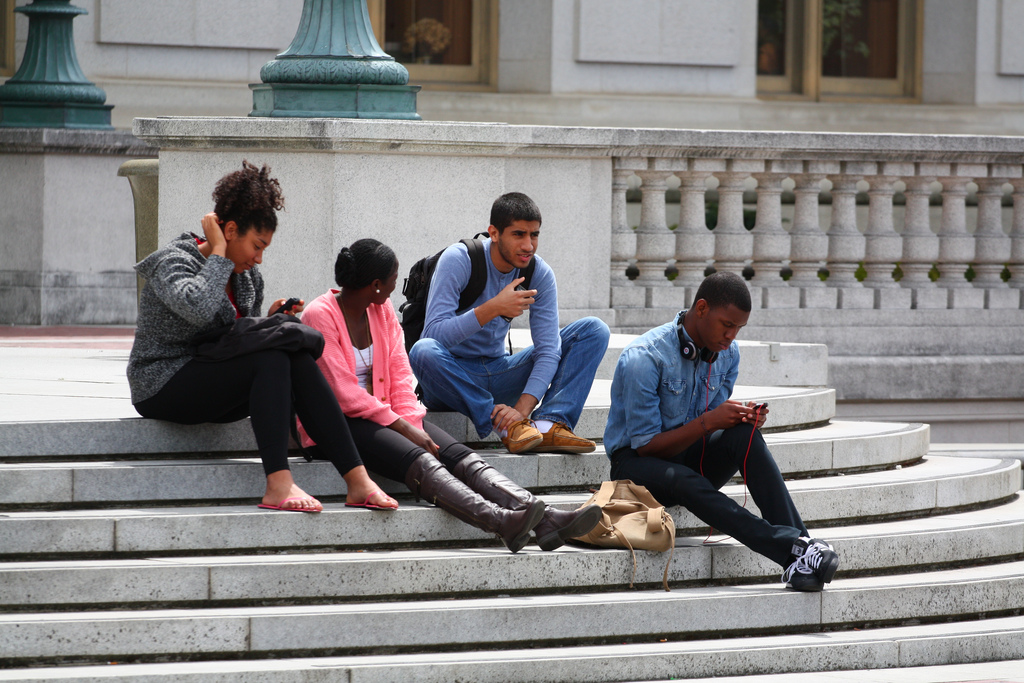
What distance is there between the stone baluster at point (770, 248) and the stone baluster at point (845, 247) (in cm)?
33

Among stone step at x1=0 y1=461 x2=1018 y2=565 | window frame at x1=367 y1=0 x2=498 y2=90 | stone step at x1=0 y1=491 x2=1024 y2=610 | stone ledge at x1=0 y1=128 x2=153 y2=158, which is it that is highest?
window frame at x1=367 y1=0 x2=498 y2=90

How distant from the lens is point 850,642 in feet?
17.7

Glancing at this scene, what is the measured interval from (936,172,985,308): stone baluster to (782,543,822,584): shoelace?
4.84 m

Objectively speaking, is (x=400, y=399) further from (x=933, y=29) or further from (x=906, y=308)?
(x=933, y=29)

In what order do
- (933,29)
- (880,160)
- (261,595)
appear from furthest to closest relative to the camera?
(933,29) → (880,160) → (261,595)

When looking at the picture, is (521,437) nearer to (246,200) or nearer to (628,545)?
(628,545)

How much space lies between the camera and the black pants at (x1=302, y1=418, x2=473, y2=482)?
5691 mm

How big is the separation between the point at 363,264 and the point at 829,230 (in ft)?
15.8

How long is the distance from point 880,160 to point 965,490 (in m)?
3.27

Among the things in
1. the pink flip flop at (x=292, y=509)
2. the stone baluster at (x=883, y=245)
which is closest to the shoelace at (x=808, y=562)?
the pink flip flop at (x=292, y=509)

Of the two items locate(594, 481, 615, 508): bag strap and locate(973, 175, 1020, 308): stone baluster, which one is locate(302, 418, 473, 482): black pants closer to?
locate(594, 481, 615, 508): bag strap

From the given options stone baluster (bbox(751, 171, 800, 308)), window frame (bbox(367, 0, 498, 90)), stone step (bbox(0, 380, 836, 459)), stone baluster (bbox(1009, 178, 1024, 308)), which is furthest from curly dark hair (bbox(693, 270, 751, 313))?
window frame (bbox(367, 0, 498, 90))

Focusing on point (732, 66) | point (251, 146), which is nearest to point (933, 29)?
point (732, 66)

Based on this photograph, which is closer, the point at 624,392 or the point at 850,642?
the point at 850,642
